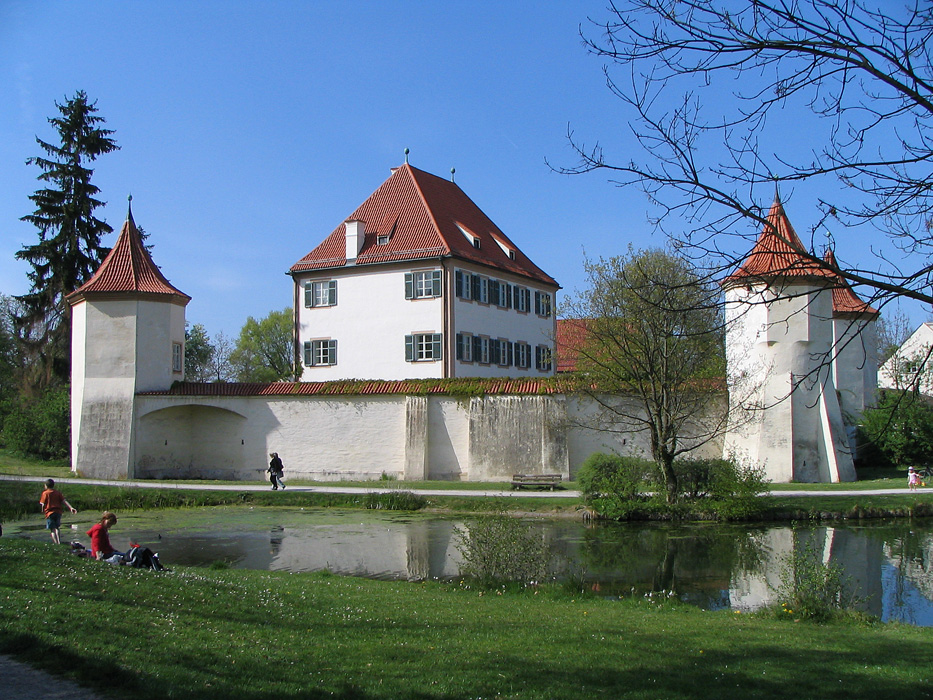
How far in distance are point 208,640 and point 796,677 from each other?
186 inches

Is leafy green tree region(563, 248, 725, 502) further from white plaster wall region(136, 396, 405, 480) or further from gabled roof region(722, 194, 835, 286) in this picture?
gabled roof region(722, 194, 835, 286)

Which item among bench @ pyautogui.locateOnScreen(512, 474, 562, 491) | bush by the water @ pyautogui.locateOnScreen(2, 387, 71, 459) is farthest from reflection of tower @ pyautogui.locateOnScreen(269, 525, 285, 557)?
bush by the water @ pyautogui.locateOnScreen(2, 387, 71, 459)

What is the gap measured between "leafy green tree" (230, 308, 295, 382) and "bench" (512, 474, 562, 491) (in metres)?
41.8

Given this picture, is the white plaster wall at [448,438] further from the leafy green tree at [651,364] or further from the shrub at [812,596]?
the shrub at [812,596]

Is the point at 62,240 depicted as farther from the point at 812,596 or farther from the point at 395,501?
the point at 812,596

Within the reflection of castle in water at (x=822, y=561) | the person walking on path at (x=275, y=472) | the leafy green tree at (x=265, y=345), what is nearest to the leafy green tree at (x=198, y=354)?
the leafy green tree at (x=265, y=345)

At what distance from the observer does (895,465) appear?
105 ft

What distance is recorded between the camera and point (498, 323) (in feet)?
135

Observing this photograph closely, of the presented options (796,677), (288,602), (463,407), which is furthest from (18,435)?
(796,677)

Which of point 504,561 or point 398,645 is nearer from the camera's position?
point 398,645

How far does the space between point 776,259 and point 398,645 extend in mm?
4483

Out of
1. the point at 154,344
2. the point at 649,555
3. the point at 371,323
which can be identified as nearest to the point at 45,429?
the point at 154,344

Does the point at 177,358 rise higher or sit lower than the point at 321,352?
lower

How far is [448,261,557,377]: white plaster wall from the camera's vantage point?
125 feet
